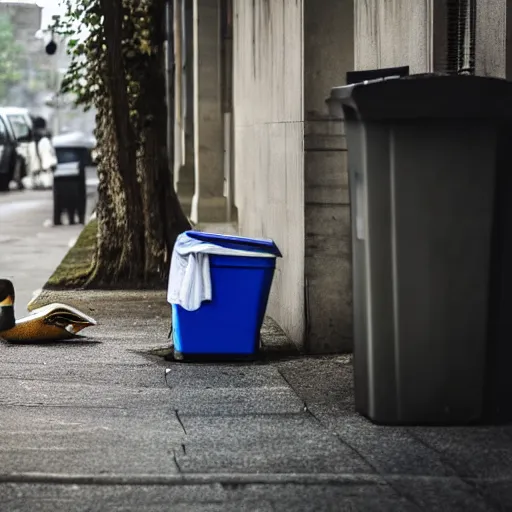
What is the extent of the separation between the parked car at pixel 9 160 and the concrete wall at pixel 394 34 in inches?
1222

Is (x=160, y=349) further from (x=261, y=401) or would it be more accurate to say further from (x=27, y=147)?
(x=27, y=147)

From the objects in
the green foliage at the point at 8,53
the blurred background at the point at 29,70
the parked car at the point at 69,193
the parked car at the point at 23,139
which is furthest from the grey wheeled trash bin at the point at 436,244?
the green foliage at the point at 8,53

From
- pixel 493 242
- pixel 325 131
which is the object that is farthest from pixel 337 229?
pixel 493 242

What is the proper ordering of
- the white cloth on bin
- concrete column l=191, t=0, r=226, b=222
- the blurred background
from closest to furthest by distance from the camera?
the white cloth on bin, concrete column l=191, t=0, r=226, b=222, the blurred background

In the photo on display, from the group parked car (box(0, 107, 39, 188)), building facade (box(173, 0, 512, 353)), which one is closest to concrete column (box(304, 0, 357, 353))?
building facade (box(173, 0, 512, 353))

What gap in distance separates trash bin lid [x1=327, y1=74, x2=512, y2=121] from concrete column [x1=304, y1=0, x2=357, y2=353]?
10.4ft

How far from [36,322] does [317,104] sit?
243 centimetres

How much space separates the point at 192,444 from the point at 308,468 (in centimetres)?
72

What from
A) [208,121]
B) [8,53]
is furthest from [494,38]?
[8,53]

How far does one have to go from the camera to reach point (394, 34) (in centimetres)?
932

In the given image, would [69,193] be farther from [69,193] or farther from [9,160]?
[9,160]

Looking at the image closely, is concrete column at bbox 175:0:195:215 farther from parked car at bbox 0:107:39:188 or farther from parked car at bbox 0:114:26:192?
parked car at bbox 0:107:39:188

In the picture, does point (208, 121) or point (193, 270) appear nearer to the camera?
point (193, 270)

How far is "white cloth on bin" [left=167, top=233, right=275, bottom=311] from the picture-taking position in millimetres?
9203
